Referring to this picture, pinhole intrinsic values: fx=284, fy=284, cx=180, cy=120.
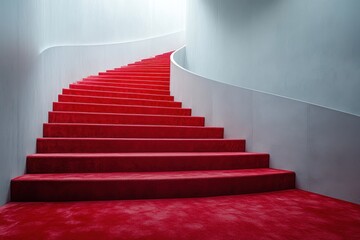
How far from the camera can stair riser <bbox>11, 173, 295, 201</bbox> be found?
2.01 m

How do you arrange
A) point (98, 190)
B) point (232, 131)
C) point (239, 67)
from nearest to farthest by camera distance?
point (98, 190)
point (232, 131)
point (239, 67)

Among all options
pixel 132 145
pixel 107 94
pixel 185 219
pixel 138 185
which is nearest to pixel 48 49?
pixel 107 94

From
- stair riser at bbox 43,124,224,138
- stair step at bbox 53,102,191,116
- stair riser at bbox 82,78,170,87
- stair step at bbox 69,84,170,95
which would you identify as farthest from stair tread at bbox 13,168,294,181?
stair riser at bbox 82,78,170,87

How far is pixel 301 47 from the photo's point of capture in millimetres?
3096

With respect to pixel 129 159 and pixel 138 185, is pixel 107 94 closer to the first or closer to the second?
pixel 129 159

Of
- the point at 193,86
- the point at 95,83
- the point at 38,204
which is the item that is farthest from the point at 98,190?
the point at 95,83

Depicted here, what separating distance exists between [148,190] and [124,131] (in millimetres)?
1050

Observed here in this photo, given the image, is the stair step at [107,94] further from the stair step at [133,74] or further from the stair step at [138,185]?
the stair step at [138,185]

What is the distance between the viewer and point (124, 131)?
3.06 metres

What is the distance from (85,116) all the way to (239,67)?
2.28m

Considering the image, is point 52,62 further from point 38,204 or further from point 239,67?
point 239,67

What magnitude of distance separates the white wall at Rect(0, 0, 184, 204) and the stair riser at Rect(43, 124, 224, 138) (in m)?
0.18

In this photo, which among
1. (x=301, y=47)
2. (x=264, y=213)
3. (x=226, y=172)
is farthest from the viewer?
(x=301, y=47)

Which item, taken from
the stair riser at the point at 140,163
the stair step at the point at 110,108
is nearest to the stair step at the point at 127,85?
the stair step at the point at 110,108
